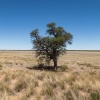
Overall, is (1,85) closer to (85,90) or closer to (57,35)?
(85,90)

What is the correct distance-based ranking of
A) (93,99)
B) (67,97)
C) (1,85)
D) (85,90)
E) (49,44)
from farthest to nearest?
(49,44), (1,85), (85,90), (67,97), (93,99)

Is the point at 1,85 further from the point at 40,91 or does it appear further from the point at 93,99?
the point at 93,99

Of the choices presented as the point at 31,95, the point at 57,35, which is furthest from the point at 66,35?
the point at 31,95

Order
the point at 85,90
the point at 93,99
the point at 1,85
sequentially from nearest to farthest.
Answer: the point at 93,99, the point at 85,90, the point at 1,85

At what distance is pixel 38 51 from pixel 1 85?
1682cm

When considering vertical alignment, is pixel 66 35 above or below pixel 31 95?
above

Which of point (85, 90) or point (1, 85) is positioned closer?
point (85, 90)

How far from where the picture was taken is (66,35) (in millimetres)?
26953

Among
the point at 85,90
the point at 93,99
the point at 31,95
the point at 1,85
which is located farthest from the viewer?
the point at 1,85

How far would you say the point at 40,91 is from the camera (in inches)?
380

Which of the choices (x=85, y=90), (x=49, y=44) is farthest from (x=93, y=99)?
(x=49, y=44)

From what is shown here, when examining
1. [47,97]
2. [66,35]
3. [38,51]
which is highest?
[66,35]

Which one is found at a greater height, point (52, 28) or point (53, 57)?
point (52, 28)

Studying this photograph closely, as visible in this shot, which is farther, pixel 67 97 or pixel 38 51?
pixel 38 51
